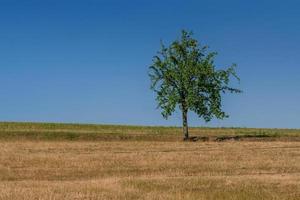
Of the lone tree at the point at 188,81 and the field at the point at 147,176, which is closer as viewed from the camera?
the field at the point at 147,176

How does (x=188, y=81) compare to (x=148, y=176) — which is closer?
(x=148, y=176)

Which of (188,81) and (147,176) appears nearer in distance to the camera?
(147,176)

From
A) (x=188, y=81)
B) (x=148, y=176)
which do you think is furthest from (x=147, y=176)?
(x=188, y=81)

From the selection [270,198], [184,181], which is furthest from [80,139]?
[270,198]

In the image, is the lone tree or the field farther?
the lone tree

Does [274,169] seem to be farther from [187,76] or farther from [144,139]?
[187,76]

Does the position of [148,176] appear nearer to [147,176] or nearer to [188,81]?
[147,176]

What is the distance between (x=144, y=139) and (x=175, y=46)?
15128 mm

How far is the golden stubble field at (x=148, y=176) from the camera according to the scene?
76.4 feet

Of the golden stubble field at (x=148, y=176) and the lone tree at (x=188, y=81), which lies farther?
the lone tree at (x=188, y=81)

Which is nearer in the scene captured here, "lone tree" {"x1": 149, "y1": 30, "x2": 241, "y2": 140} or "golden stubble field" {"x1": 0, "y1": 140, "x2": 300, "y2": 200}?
"golden stubble field" {"x1": 0, "y1": 140, "x2": 300, "y2": 200}

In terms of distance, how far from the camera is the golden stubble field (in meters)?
23.3

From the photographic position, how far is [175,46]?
8388 centimetres

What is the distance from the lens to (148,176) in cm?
3039
